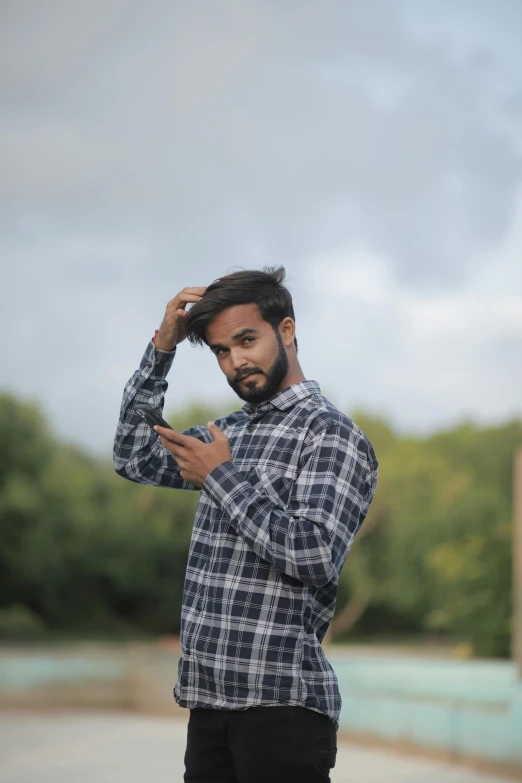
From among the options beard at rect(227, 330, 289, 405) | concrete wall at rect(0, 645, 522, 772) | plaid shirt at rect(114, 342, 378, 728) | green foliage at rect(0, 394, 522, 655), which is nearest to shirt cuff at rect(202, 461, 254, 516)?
plaid shirt at rect(114, 342, 378, 728)

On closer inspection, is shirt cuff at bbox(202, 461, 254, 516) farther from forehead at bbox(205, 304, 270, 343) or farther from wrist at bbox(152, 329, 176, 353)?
wrist at bbox(152, 329, 176, 353)

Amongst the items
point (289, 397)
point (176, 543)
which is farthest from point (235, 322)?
point (176, 543)

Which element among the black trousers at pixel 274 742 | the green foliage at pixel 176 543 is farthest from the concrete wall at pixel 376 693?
the green foliage at pixel 176 543

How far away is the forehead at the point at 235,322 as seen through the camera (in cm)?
173

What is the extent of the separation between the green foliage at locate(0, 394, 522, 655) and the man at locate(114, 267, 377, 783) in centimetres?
1715

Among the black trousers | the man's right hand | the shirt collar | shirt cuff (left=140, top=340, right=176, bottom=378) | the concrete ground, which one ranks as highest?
the man's right hand

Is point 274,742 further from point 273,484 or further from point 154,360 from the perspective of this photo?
point 154,360

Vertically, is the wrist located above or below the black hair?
below

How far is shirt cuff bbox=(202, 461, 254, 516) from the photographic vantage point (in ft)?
5.11

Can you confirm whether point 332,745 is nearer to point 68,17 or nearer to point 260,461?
point 260,461

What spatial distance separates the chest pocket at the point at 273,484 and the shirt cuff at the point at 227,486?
0.07 metres

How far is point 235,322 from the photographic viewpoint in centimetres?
173

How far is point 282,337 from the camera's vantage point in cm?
177

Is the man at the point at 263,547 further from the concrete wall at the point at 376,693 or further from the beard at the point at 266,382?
the concrete wall at the point at 376,693
